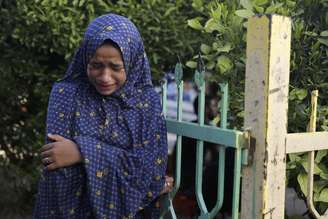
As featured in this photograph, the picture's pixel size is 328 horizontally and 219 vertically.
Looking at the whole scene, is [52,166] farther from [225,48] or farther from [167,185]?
[225,48]

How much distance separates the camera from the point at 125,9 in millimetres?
3699

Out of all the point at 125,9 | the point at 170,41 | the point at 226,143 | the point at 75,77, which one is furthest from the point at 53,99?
the point at 170,41

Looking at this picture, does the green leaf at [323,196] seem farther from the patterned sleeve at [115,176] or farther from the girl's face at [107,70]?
the girl's face at [107,70]

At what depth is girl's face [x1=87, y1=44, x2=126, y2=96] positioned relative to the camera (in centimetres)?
208

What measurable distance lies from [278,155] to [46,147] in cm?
85

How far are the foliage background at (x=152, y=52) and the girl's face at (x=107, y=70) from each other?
48 centimetres

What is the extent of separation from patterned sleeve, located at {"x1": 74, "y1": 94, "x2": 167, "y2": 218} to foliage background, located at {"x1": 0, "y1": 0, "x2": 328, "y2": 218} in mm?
603

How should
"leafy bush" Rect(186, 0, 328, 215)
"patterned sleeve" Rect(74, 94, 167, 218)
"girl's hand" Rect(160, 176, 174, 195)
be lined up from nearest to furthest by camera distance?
"patterned sleeve" Rect(74, 94, 167, 218)
"girl's hand" Rect(160, 176, 174, 195)
"leafy bush" Rect(186, 0, 328, 215)

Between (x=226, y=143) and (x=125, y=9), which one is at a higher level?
(x=125, y=9)

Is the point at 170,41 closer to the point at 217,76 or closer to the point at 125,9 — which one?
the point at 125,9

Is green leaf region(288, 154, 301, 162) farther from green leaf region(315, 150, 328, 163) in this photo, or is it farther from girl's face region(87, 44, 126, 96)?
girl's face region(87, 44, 126, 96)

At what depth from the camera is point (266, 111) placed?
72.8 inches

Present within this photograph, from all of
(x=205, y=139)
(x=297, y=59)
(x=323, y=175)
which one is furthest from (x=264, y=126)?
(x=297, y=59)

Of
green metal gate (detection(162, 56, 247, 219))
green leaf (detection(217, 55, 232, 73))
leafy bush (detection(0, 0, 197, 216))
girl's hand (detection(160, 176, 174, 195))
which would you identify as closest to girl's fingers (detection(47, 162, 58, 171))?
girl's hand (detection(160, 176, 174, 195))
